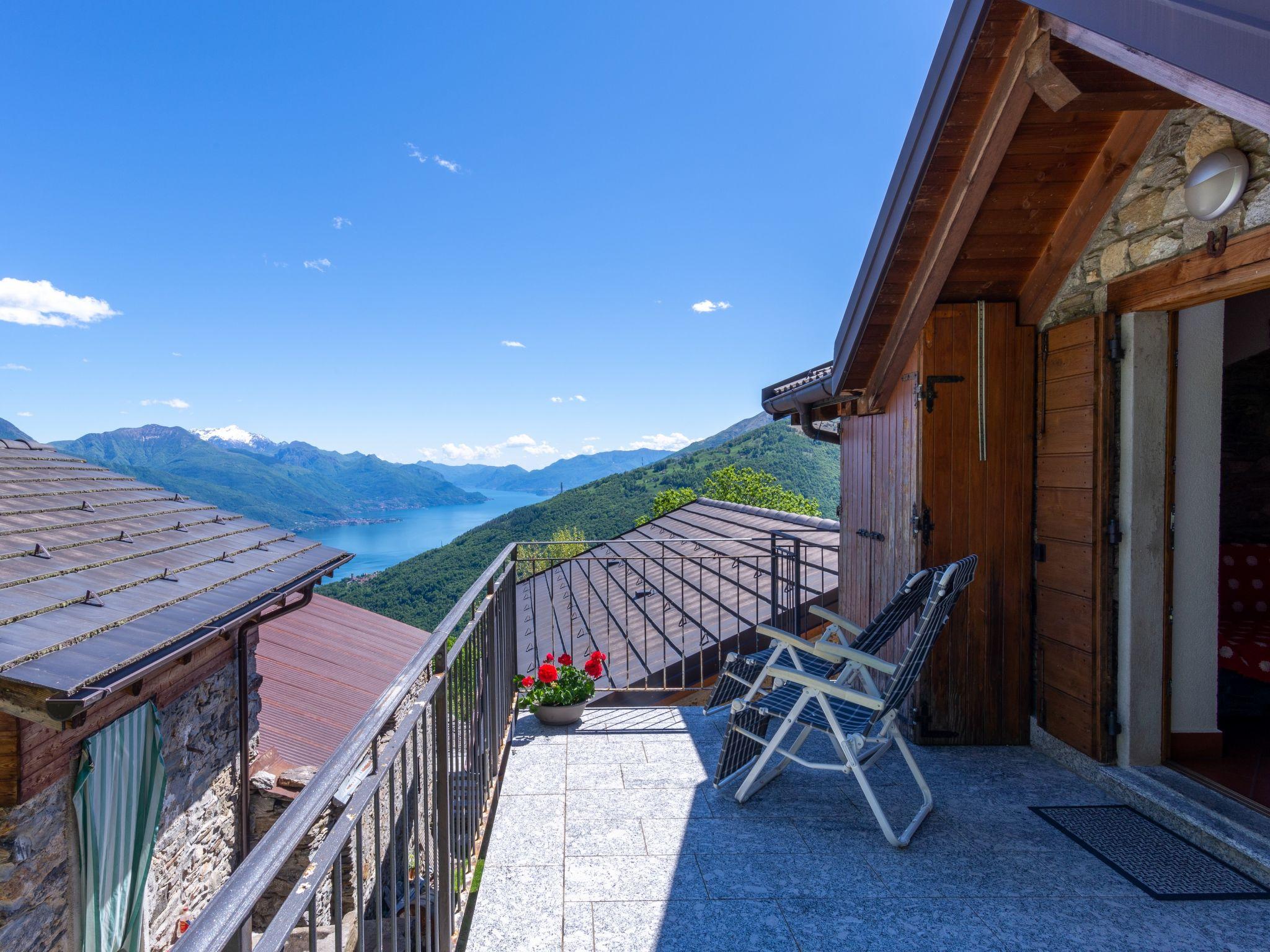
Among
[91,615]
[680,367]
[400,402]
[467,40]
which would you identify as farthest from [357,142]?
[400,402]

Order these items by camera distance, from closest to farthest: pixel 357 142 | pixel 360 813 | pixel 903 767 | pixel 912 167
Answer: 1. pixel 360 813
2. pixel 912 167
3. pixel 903 767
4. pixel 357 142

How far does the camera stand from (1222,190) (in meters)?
2.48

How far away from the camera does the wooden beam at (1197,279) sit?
7.80 feet

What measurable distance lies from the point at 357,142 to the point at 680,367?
46.2m

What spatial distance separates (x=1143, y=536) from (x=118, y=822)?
550cm

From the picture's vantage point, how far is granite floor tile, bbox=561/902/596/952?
7.01 feet

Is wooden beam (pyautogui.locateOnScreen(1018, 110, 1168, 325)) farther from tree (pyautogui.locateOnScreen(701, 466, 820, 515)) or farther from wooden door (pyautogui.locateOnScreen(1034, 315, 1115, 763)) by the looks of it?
tree (pyautogui.locateOnScreen(701, 466, 820, 515))

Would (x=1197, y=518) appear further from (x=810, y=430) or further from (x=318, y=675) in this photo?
(x=318, y=675)

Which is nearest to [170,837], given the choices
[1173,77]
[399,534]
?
[1173,77]

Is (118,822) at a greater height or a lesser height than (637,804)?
lesser

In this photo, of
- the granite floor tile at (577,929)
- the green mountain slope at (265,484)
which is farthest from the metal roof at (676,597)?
the green mountain slope at (265,484)

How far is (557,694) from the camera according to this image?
3.99m

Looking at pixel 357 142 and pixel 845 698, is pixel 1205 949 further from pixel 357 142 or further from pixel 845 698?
pixel 357 142

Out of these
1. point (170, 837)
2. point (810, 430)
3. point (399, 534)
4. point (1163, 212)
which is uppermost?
point (1163, 212)
